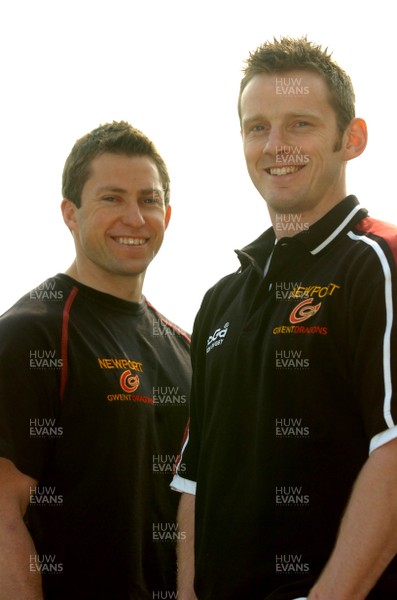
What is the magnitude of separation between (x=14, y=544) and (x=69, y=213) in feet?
6.49

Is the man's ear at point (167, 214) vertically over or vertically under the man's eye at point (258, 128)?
under

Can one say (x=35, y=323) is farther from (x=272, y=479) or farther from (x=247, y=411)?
(x=272, y=479)

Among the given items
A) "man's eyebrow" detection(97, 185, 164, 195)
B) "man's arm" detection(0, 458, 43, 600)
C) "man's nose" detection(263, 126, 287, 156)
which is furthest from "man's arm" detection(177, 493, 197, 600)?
"man's eyebrow" detection(97, 185, 164, 195)

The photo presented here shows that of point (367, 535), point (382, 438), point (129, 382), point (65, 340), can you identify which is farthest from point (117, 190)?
point (367, 535)

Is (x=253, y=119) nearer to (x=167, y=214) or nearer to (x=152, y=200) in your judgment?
(x=152, y=200)

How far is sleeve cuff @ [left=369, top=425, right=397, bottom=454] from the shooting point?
9.16 ft

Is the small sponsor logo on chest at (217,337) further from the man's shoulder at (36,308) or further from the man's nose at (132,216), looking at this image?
the man's nose at (132,216)

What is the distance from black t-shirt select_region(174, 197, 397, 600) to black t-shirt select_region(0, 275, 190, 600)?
2.87 ft

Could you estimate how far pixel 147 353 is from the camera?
4.82m

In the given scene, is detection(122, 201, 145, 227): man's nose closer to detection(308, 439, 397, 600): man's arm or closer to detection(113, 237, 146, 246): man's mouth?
detection(113, 237, 146, 246): man's mouth

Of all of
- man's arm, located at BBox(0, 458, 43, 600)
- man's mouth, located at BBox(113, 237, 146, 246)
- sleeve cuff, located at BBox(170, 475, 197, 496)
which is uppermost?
man's mouth, located at BBox(113, 237, 146, 246)

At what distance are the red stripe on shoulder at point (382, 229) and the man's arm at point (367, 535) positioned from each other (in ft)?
2.35

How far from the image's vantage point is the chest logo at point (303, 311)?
10.5ft

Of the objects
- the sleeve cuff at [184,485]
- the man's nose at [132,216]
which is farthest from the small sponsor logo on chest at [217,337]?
the man's nose at [132,216]
